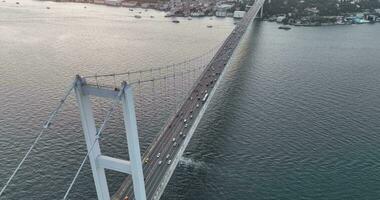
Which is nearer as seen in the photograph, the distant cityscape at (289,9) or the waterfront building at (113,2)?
the distant cityscape at (289,9)

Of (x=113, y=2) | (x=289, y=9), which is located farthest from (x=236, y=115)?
(x=113, y=2)

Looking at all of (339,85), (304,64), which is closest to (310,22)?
(304,64)

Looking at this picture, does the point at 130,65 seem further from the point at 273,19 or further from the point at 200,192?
the point at 273,19

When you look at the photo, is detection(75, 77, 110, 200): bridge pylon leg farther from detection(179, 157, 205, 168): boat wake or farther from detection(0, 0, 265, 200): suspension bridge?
detection(179, 157, 205, 168): boat wake

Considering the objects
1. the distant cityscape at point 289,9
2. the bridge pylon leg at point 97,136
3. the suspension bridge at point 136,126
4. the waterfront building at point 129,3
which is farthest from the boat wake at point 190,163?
the waterfront building at point 129,3

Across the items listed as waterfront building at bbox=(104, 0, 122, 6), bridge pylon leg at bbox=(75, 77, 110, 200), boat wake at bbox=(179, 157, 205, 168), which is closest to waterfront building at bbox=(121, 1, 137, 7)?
waterfront building at bbox=(104, 0, 122, 6)

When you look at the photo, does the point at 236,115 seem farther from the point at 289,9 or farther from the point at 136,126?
the point at 289,9

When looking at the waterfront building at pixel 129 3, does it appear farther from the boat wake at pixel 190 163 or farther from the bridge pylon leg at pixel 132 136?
the bridge pylon leg at pixel 132 136

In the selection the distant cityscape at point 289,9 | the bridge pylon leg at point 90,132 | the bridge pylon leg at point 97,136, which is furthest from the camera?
the distant cityscape at point 289,9
